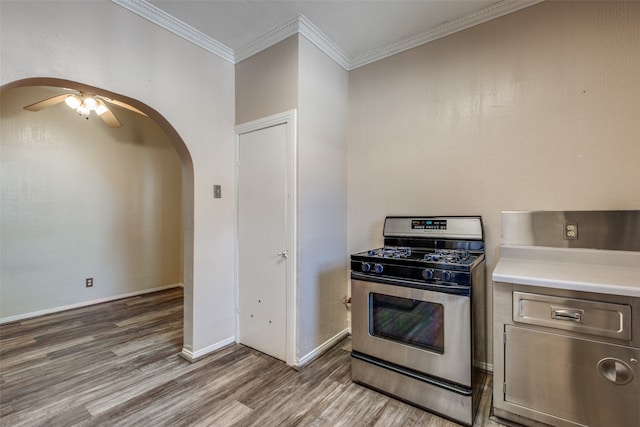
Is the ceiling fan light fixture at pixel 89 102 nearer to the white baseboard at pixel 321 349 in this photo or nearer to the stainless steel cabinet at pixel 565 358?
the white baseboard at pixel 321 349

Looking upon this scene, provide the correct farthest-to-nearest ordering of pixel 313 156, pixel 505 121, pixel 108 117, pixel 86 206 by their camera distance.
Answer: pixel 86 206 < pixel 108 117 < pixel 313 156 < pixel 505 121

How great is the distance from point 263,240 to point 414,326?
4.60 ft

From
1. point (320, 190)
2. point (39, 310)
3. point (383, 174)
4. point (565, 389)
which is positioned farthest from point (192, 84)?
point (39, 310)

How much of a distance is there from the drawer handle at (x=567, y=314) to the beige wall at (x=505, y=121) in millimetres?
723

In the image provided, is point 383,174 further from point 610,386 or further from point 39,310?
point 39,310

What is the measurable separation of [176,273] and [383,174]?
403cm

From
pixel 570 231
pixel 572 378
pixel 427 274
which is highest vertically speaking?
pixel 570 231

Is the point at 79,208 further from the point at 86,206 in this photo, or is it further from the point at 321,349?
the point at 321,349

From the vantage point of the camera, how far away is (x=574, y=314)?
54.3 inches

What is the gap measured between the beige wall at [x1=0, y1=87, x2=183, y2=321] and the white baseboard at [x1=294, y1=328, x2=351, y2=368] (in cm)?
335

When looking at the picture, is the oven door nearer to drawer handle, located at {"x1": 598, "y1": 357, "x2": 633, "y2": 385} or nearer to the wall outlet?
drawer handle, located at {"x1": 598, "y1": 357, "x2": 633, "y2": 385}

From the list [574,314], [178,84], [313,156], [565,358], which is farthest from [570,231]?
[178,84]

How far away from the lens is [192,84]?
7.84 ft

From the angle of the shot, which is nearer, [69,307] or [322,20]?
[322,20]
